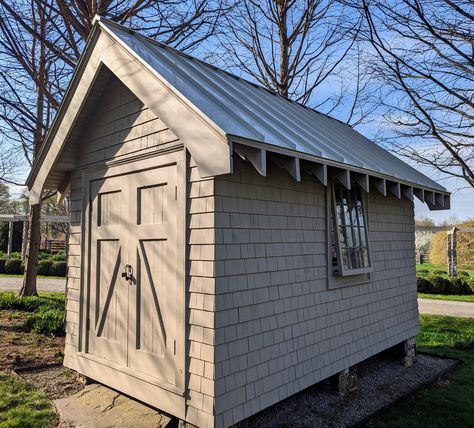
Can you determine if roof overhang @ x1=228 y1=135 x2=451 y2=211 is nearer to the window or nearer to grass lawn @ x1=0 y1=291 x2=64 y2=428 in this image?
the window

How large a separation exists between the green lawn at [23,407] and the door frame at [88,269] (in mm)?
566

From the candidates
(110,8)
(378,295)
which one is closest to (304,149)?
(378,295)

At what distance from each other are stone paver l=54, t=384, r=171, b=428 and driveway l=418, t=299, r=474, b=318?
10.2 m

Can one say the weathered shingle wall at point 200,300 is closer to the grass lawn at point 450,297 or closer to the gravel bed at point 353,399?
the gravel bed at point 353,399

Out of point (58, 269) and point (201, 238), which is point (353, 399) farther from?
point (58, 269)

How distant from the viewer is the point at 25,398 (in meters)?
4.67

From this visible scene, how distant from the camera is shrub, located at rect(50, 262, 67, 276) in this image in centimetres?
2131

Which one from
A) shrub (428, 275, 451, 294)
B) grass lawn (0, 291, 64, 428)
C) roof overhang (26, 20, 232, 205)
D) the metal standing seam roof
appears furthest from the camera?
shrub (428, 275, 451, 294)

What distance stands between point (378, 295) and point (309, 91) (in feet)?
26.8

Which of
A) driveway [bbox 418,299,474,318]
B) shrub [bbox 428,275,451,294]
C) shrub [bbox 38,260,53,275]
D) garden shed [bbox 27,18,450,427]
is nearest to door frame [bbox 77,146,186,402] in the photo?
garden shed [bbox 27,18,450,427]

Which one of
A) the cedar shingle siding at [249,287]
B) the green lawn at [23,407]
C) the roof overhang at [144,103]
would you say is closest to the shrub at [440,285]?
the cedar shingle siding at [249,287]

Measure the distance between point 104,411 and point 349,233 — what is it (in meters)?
3.50

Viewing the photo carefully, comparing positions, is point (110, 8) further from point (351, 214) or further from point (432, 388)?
point (432, 388)

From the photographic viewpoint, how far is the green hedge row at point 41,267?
2138cm
